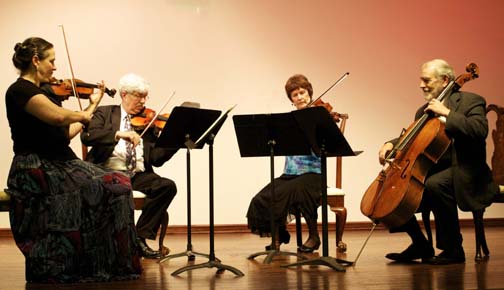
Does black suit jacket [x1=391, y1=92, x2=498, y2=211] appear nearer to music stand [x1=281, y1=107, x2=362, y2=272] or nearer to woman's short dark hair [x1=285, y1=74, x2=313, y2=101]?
music stand [x1=281, y1=107, x2=362, y2=272]

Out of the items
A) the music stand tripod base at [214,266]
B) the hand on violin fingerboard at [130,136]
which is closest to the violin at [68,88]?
the hand on violin fingerboard at [130,136]

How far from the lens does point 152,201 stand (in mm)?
4668

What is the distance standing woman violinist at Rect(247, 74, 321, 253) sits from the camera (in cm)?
461

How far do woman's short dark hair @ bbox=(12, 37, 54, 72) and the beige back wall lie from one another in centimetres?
230

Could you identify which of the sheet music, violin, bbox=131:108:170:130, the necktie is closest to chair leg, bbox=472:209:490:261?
the sheet music

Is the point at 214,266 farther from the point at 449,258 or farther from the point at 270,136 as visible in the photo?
the point at 449,258

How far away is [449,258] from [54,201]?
207 cm

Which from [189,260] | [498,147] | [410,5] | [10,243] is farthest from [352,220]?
[10,243]

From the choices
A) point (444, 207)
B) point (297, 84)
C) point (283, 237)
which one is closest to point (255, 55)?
point (297, 84)

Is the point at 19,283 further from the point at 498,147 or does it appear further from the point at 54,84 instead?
the point at 498,147

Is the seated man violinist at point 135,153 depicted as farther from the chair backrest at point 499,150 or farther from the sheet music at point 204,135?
the chair backrest at point 499,150

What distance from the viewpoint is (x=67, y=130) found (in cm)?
377

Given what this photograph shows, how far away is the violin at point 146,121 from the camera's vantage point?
4.66 meters

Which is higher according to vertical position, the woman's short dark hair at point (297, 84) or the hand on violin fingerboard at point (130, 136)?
the woman's short dark hair at point (297, 84)
